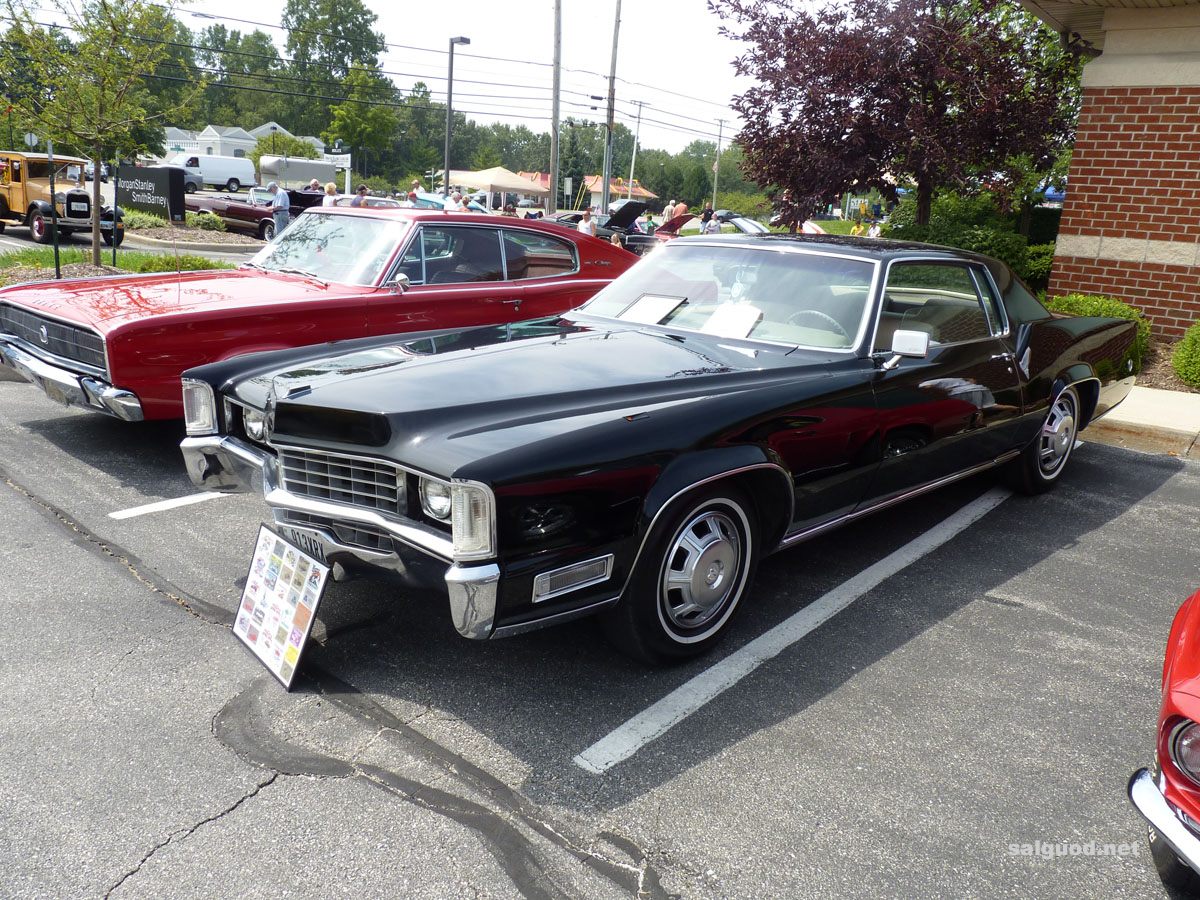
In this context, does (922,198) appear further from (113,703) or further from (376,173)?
(376,173)

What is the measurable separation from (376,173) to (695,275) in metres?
103

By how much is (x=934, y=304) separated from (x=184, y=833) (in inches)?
153

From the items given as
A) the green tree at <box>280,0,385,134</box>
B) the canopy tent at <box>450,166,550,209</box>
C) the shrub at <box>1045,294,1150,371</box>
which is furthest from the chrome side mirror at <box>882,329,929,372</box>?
the green tree at <box>280,0,385,134</box>

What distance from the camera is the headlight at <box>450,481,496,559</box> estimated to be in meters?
2.67

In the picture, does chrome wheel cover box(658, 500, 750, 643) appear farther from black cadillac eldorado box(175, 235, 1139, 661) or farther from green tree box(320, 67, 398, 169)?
green tree box(320, 67, 398, 169)

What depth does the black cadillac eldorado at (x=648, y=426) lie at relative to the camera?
282 cm

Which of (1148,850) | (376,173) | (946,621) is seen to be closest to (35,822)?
(1148,850)

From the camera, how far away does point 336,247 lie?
6543 millimetres

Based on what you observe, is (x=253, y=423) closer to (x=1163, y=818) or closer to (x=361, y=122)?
(x=1163, y=818)

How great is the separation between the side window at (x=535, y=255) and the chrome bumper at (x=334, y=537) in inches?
138

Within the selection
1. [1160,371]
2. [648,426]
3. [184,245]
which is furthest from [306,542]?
[184,245]

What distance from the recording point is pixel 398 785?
2.69 meters

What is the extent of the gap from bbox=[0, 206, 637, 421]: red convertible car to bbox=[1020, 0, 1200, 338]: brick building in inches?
233

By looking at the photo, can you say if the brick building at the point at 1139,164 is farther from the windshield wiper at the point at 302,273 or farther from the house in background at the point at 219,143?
the house in background at the point at 219,143
